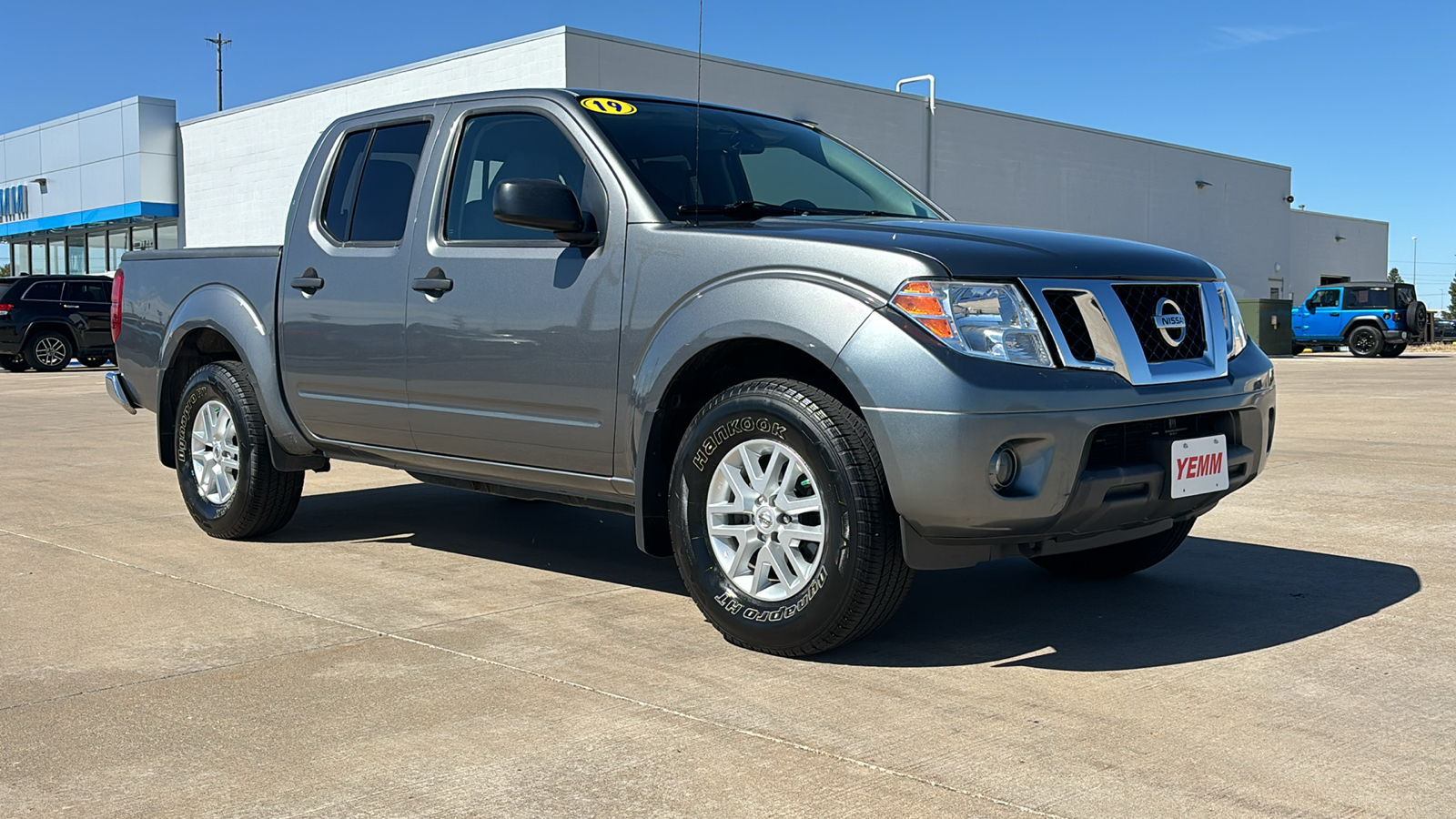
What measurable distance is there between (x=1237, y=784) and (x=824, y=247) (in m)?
1.87

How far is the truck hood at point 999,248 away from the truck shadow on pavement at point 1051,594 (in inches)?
45.8

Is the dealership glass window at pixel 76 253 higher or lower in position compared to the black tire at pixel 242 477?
higher

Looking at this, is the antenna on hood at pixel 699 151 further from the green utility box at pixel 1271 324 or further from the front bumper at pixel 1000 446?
the green utility box at pixel 1271 324

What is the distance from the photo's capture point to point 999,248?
405 centimetres

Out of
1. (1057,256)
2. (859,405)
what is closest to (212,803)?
(859,405)

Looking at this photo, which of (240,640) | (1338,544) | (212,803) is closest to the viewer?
(212,803)

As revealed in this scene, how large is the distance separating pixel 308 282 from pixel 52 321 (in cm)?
2103

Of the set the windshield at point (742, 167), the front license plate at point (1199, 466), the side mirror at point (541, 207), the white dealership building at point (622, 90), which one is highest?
the white dealership building at point (622, 90)

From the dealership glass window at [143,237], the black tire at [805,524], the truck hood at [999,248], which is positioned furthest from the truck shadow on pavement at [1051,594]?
the dealership glass window at [143,237]

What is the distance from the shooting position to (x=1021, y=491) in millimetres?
3869

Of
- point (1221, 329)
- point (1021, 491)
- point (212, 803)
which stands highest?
point (1221, 329)

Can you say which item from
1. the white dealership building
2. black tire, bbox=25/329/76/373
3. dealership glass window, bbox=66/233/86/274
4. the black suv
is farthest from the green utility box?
dealership glass window, bbox=66/233/86/274

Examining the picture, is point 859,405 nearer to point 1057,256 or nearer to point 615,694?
point 1057,256

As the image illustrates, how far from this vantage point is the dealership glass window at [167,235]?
36.3m
